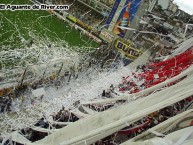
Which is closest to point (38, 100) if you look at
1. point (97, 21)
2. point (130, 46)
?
point (130, 46)

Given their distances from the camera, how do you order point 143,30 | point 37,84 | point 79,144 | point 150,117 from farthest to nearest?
point 143,30
point 37,84
point 150,117
point 79,144

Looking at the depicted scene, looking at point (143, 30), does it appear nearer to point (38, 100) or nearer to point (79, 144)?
point (38, 100)

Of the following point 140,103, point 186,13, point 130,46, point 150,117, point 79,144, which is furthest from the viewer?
point 186,13

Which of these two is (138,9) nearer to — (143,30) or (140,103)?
(143,30)

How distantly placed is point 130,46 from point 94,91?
1151 cm

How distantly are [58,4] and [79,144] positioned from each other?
2693 centimetres

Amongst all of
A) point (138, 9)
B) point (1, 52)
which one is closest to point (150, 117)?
point (1, 52)

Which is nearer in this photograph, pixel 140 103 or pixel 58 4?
pixel 140 103

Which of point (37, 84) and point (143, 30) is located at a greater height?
point (143, 30)

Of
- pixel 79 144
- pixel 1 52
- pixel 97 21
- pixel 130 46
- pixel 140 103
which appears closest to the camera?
pixel 79 144

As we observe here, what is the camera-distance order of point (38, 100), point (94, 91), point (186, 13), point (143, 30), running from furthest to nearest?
point (186, 13) < point (143, 30) < point (38, 100) < point (94, 91)

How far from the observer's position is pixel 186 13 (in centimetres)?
3806

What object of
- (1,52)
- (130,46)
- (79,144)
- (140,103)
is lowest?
(1,52)

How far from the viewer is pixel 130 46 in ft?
75.3
